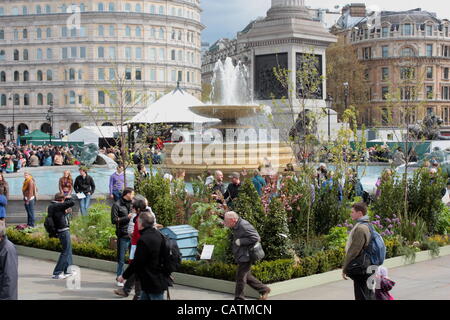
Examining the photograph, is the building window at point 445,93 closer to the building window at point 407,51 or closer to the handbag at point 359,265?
the building window at point 407,51

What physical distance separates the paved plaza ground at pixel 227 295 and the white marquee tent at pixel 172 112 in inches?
1031

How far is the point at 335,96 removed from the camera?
298ft

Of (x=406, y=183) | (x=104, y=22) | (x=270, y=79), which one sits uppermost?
(x=104, y=22)

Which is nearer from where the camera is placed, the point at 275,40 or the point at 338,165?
the point at 338,165

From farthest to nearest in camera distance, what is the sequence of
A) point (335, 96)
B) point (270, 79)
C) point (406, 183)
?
1. point (335, 96)
2. point (270, 79)
3. point (406, 183)

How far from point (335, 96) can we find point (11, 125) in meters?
50.0

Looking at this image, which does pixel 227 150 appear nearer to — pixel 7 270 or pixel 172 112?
pixel 172 112

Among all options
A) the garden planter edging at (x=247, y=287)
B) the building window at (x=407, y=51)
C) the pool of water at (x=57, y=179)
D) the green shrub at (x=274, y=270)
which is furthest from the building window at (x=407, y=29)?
the green shrub at (x=274, y=270)

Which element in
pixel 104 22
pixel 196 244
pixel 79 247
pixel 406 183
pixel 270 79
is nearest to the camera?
pixel 196 244

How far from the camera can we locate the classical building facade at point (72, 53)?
10344cm

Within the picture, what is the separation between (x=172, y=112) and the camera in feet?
132

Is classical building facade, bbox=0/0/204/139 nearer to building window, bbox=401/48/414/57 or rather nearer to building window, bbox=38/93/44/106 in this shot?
building window, bbox=38/93/44/106
